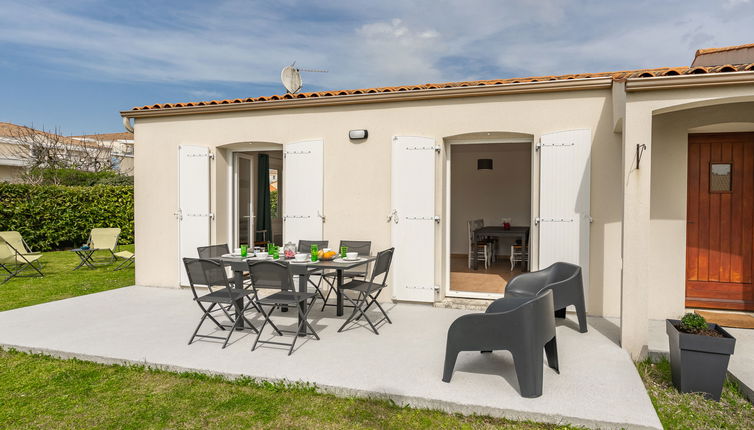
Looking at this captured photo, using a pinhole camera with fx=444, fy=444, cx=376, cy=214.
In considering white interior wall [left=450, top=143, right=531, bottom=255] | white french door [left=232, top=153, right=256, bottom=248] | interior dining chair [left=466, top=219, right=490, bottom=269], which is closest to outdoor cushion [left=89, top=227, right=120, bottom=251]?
white french door [left=232, top=153, right=256, bottom=248]

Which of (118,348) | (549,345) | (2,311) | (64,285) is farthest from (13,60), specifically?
(549,345)

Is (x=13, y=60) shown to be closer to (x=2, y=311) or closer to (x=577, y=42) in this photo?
(x=2, y=311)

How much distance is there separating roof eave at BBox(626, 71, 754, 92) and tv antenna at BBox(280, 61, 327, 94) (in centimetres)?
520

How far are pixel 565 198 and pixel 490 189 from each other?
5513 millimetres

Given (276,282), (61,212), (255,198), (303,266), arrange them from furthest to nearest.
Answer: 1. (61,212)
2. (255,198)
3. (303,266)
4. (276,282)

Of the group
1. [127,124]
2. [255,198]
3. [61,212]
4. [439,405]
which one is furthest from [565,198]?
[61,212]

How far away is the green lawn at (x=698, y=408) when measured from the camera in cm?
275

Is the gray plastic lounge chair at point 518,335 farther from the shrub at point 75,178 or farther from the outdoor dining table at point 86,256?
the shrub at point 75,178

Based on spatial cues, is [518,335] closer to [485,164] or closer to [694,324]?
[694,324]

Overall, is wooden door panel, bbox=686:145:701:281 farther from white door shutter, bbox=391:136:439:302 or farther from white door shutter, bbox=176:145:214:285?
white door shutter, bbox=176:145:214:285

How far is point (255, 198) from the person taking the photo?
8.62 meters

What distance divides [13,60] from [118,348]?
80.5 ft

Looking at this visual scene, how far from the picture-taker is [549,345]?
3.40 m

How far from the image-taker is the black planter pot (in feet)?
9.87
